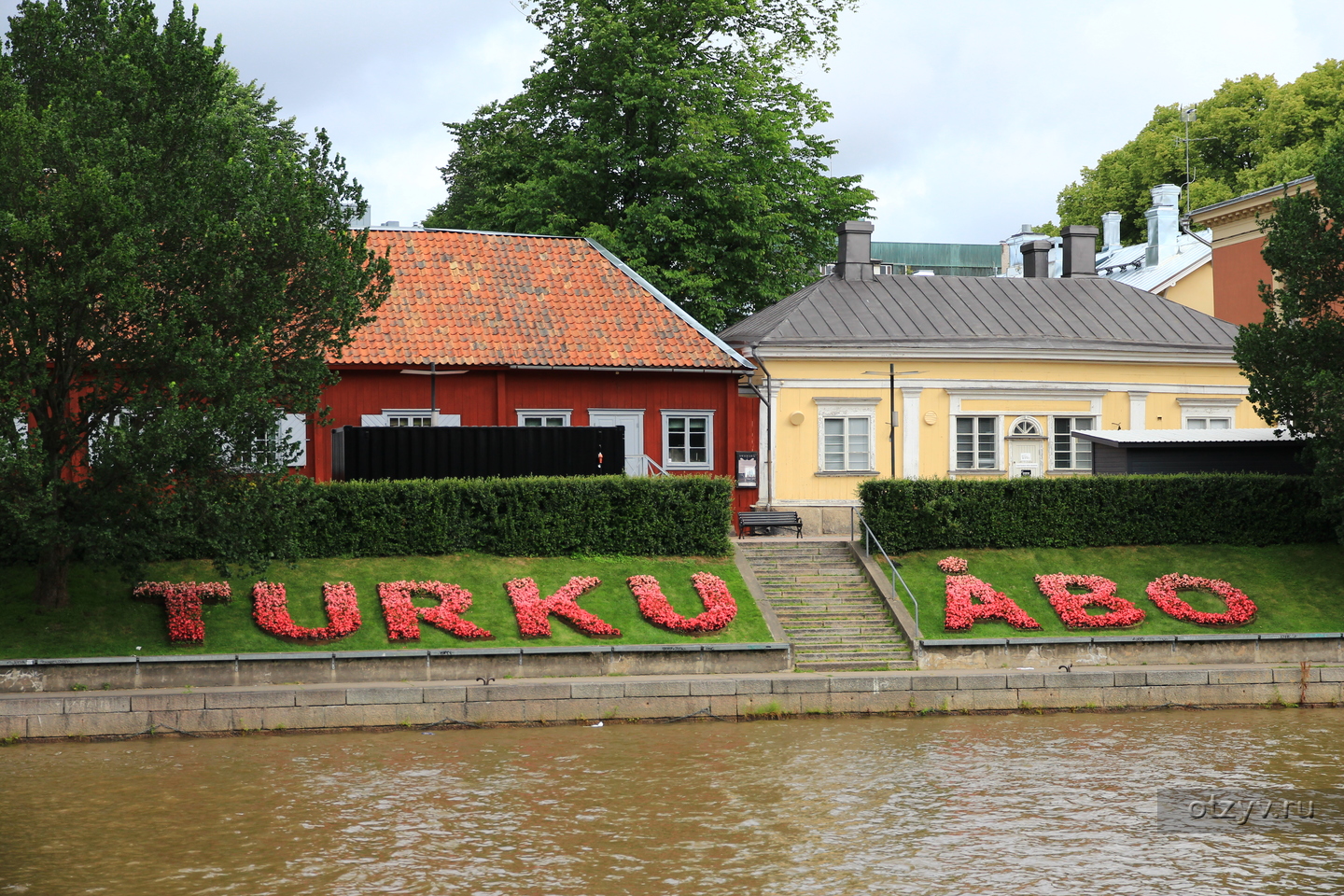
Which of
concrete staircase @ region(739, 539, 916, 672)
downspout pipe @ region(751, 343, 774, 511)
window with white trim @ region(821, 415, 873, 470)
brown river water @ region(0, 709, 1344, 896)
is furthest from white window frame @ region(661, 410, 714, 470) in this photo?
brown river water @ region(0, 709, 1344, 896)

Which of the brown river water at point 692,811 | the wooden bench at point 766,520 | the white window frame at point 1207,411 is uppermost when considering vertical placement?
the white window frame at point 1207,411

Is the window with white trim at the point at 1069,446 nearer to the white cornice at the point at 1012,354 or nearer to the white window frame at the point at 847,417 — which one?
the white cornice at the point at 1012,354

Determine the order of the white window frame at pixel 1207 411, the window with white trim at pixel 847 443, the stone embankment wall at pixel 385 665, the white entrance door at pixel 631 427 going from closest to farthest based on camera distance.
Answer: the stone embankment wall at pixel 385 665 < the white entrance door at pixel 631 427 < the window with white trim at pixel 847 443 < the white window frame at pixel 1207 411

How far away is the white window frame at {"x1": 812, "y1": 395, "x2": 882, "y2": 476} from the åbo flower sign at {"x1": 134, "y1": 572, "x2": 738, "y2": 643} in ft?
32.1

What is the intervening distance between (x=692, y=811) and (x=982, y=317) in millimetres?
24902

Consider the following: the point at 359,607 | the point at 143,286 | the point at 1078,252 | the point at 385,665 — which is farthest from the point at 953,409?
the point at 143,286

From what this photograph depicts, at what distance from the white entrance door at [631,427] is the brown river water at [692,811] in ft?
38.0

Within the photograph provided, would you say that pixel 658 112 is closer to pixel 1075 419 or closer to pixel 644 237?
pixel 644 237

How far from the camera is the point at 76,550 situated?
24.9 meters

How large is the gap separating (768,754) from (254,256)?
11.8 meters

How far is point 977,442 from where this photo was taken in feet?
120

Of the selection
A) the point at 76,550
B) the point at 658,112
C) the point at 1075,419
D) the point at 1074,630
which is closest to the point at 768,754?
the point at 1074,630

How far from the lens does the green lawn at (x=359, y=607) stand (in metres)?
23.3

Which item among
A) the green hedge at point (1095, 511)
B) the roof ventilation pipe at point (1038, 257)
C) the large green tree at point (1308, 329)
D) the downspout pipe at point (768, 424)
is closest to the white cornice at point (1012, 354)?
the downspout pipe at point (768, 424)
